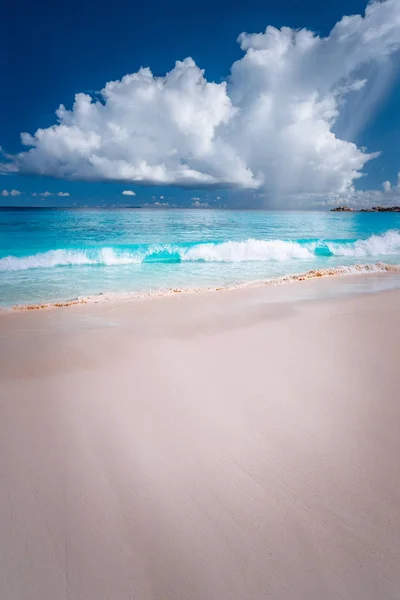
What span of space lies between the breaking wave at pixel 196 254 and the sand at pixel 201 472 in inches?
486

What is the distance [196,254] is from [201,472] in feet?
51.8

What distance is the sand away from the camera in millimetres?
1536

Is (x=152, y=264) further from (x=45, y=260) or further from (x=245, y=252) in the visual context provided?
(x=245, y=252)

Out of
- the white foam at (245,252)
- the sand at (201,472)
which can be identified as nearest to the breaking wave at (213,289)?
the sand at (201,472)

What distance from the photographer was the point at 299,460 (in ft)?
7.26

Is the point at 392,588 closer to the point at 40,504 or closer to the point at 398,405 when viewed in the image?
the point at 398,405

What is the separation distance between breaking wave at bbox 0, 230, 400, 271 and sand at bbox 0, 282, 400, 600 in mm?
12337

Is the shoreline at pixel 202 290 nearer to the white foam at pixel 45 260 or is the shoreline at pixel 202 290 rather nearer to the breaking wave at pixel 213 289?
the breaking wave at pixel 213 289

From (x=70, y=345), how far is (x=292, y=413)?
10.7 feet

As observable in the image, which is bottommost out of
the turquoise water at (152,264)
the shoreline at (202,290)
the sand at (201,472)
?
the sand at (201,472)

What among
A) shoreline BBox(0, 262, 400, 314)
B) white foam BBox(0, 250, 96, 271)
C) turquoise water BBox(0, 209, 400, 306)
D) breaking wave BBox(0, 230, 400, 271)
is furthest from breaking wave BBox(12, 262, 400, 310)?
white foam BBox(0, 250, 96, 271)

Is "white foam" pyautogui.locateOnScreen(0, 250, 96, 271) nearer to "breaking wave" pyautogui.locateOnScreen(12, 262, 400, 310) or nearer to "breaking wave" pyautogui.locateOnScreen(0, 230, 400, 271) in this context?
"breaking wave" pyautogui.locateOnScreen(0, 230, 400, 271)

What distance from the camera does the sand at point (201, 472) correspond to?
154cm

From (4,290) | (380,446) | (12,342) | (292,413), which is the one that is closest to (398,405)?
(380,446)
